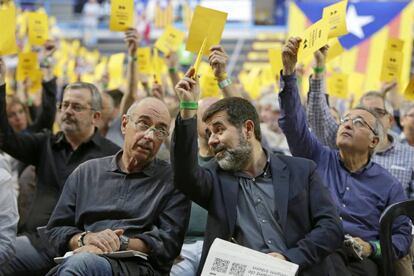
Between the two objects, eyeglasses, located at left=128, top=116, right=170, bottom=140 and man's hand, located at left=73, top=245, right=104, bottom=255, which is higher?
eyeglasses, located at left=128, top=116, right=170, bottom=140

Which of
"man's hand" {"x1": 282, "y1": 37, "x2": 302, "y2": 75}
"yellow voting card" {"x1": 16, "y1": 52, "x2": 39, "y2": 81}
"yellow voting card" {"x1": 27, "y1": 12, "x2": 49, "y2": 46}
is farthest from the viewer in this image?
"yellow voting card" {"x1": 16, "y1": 52, "x2": 39, "y2": 81}

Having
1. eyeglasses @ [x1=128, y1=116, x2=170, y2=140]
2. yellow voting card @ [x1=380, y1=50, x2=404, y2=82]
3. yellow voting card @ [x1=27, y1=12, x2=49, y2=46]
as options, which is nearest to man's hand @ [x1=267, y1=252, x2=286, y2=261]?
eyeglasses @ [x1=128, y1=116, x2=170, y2=140]

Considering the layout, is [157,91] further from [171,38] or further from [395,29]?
[395,29]

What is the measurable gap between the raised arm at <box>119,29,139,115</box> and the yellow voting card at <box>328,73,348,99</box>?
1.67 m

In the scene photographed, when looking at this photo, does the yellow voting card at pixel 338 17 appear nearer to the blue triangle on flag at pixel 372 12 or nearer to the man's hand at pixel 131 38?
the man's hand at pixel 131 38

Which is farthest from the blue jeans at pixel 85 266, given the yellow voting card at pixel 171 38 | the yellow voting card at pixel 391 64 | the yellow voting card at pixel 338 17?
the yellow voting card at pixel 391 64

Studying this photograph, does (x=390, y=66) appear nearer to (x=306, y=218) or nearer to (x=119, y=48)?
(x=306, y=218)

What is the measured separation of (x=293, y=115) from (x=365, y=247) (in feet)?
2.38

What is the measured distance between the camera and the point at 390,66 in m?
5.80

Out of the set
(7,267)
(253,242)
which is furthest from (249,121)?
(7,267)

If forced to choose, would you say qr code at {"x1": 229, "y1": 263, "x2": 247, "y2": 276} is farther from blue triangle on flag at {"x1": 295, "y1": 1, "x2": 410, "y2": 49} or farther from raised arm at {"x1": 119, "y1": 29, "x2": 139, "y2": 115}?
blue triangle on flag at {"x1": 295, "y1": 1, "x2": 410, "y2": 49}

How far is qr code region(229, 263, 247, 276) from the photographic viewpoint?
311 centimetres

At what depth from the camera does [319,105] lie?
4648 mm

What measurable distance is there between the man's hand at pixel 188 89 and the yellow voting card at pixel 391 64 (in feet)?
8.83
